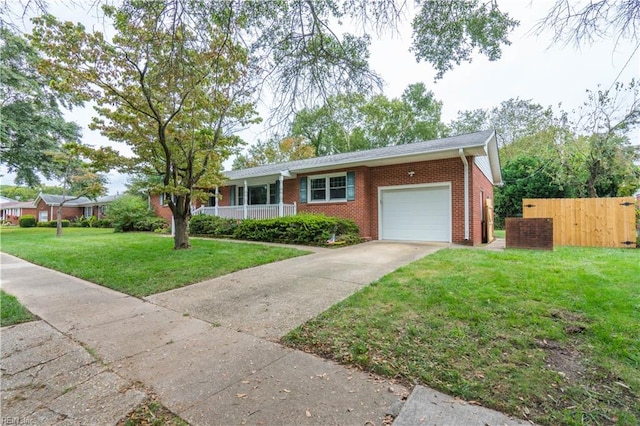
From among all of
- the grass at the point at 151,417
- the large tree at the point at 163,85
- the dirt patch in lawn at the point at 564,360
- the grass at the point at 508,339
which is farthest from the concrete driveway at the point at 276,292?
the large tree at the point at 163,85

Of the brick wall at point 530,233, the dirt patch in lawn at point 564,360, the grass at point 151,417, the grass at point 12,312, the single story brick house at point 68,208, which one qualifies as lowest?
the grass at point 151,417

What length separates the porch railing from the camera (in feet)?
43.2

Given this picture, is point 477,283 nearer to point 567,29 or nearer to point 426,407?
point 426,407

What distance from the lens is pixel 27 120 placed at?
18.5 m

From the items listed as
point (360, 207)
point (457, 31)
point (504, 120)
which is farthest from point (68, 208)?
point (504, 120)

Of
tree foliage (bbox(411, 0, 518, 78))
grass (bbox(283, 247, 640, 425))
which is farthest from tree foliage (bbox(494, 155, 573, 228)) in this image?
tree foliage (bbox(411, 0, 518, 78))

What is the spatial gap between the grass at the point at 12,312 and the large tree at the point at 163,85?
147 inches

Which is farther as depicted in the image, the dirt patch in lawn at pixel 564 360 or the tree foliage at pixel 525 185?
the tree foliage at pixel 525 185

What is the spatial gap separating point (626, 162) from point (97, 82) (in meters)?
19.3

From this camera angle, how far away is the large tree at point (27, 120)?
15930 mm

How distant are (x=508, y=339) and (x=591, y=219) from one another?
10.2 m

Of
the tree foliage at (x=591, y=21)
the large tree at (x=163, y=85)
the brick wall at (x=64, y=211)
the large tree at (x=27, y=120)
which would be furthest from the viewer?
the brick wall at (x=64, y=211)

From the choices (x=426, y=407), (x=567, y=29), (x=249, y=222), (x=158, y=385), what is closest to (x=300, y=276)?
(x=158, y=385)

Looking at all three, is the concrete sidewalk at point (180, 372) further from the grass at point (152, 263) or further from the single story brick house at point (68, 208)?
the single story brick house at point (68, 208)
